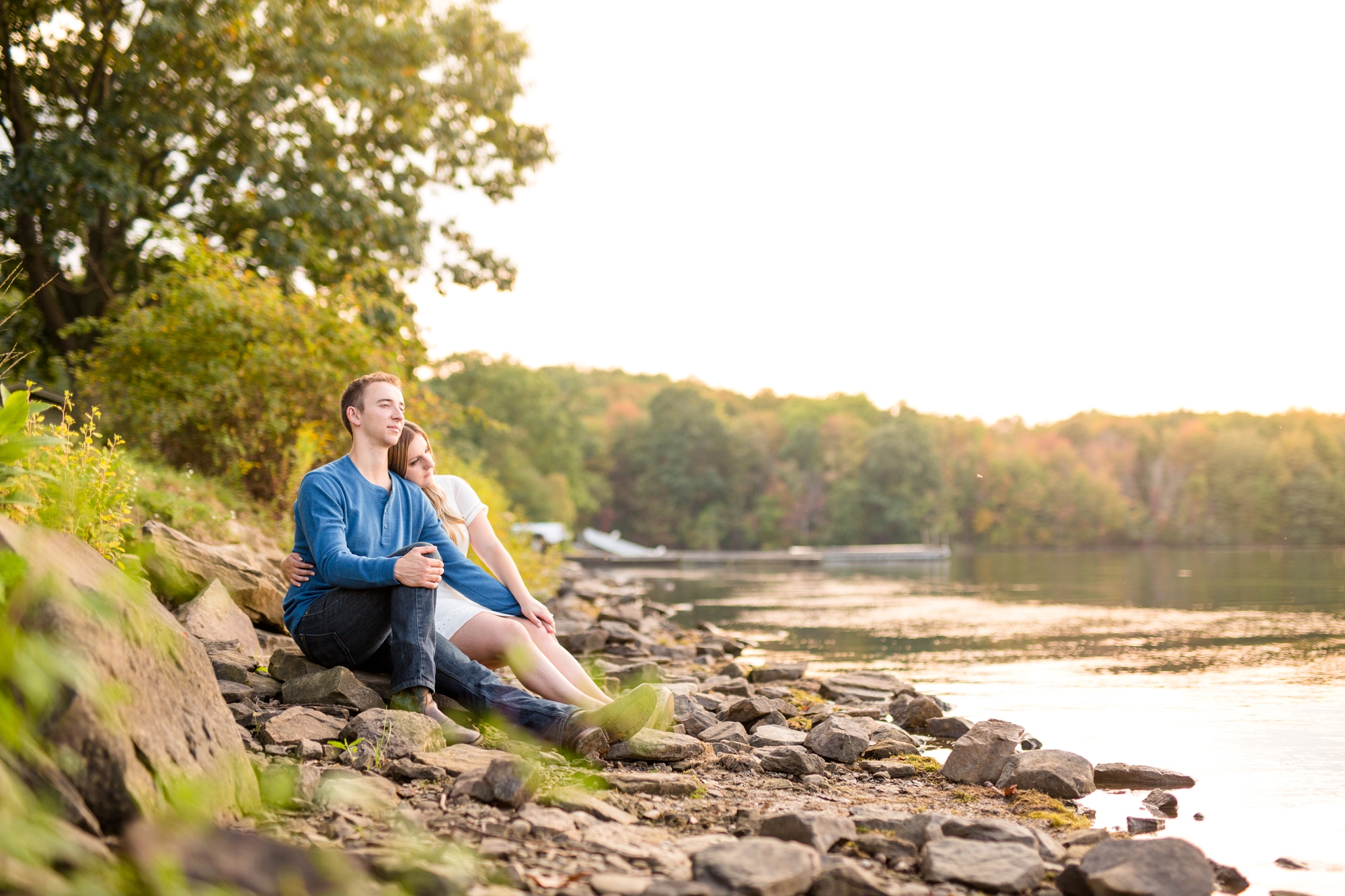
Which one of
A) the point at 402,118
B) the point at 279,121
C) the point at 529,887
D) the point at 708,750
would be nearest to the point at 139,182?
the point at 279,121

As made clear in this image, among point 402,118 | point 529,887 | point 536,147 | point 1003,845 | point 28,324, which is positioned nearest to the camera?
point 529,887

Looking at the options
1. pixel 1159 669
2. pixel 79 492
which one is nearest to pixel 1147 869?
pixel 79 492

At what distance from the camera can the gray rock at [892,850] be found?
2910 millimetres

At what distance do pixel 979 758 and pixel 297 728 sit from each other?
2845mm

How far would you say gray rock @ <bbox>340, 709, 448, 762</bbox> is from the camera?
3436mm

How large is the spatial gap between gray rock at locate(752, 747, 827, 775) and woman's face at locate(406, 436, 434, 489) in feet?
6.68

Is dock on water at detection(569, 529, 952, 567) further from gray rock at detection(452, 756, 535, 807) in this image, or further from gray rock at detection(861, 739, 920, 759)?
gray rock at detection(452, 756, 535, 807)

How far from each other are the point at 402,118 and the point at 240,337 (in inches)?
248

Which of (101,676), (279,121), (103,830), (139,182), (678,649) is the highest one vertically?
(279,121)

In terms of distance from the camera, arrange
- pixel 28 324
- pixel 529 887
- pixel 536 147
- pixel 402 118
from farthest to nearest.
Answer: pixel 536 147, pixel 402 118, pixel 28 324, pixel 529 887

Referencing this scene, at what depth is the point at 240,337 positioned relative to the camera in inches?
372

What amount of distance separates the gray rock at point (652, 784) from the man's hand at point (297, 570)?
1.64 m

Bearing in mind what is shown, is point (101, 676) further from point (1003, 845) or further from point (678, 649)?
point (678, 649)

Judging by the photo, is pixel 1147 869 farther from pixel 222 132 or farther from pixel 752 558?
pixel 752 558
